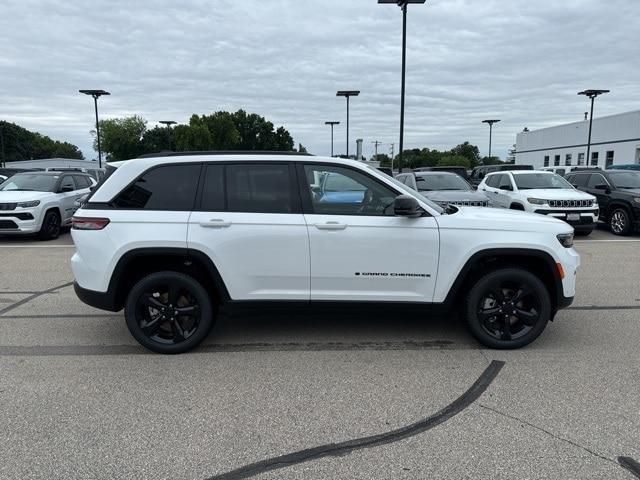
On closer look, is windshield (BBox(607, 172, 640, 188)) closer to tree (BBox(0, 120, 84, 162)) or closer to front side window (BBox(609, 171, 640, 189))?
front side window (BBox(609, 171, 640, 189))

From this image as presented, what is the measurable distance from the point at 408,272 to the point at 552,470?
6.48 ft

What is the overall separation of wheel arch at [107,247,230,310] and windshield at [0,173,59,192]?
942 centimetres

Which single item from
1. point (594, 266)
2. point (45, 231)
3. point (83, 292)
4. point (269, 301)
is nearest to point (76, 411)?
point (83, 292)

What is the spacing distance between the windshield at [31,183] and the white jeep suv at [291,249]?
367 inches

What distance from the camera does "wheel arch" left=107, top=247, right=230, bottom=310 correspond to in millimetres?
4395

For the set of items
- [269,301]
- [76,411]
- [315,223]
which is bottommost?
[76,411]

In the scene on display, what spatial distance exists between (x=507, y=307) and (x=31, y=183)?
12.2m

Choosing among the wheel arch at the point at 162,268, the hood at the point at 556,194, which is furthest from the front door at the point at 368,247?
the hood at the point at 556,194

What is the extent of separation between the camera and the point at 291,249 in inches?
174

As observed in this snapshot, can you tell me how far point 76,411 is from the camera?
355 centimetres

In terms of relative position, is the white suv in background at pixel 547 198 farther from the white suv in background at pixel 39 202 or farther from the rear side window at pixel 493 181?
the white suv in background at pixel 39 202

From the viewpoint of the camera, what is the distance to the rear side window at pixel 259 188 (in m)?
4.51

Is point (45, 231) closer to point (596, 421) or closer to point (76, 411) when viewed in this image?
point (76, 411)

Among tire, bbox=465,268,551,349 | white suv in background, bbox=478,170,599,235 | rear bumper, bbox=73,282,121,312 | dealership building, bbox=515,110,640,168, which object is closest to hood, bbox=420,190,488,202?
white suv in background, bbox=478,170,599,235
